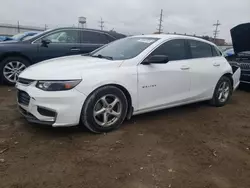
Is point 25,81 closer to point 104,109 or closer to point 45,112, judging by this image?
point 45,112

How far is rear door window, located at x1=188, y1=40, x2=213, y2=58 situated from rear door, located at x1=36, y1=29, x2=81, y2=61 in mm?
3315

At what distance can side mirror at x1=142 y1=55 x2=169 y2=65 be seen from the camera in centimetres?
388

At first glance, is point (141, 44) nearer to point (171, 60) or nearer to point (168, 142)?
point (171, 60)

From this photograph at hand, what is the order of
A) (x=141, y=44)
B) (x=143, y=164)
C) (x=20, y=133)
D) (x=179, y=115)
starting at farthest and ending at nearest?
(x=179, y=115) < (x=141, y=44) < (x=20, y=133) < (x=143, y=164)

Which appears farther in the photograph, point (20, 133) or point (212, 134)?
point (212, 134)

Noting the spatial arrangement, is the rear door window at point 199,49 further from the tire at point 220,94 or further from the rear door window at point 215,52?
the tire at point 220,94

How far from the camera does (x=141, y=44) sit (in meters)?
4.25

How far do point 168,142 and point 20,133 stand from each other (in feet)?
6.64

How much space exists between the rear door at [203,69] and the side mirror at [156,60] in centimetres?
89

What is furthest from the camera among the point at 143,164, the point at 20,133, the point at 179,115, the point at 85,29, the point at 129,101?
the point at 85,29

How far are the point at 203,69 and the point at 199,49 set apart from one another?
1.48 ft

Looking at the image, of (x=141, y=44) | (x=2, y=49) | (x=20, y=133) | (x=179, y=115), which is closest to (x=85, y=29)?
(x=2, y=49)

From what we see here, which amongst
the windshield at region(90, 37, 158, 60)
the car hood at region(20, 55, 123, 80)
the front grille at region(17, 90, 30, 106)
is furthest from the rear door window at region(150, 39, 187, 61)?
the front grille at region(17, 90, 30, 106)

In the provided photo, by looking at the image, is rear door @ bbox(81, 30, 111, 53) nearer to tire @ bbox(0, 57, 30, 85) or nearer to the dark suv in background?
the dark suv in background
